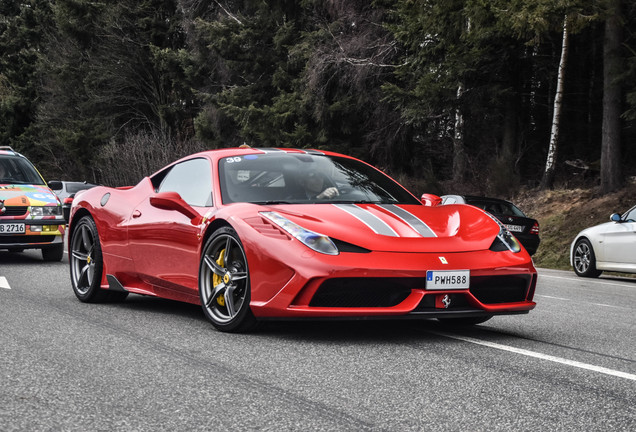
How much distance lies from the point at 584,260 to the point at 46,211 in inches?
349

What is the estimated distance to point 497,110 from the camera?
27.1 metres

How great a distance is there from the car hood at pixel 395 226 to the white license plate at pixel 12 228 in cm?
791

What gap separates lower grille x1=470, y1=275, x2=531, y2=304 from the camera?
5.95 metres

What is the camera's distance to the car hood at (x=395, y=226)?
586cm

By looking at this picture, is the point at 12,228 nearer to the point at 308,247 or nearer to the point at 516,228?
the point at 308,247

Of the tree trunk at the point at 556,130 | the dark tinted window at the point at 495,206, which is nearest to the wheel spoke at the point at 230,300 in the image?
the dark tinted window at the point at 495,206

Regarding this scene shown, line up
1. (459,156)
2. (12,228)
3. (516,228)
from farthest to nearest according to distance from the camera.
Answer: (459,156), (516,228), (12,228)

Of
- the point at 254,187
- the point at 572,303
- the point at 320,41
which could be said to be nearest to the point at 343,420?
the point at 254,187

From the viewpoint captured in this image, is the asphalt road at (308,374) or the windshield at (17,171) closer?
the asphalt road at (308,374)

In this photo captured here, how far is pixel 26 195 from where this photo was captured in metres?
13.5

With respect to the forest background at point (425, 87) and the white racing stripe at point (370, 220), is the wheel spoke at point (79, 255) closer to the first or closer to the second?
the white racing stripe at point (370, 220)

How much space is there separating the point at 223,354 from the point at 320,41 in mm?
25773

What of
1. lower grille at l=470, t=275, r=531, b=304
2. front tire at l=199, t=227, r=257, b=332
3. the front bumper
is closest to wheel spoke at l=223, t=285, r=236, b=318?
front tire at l=199, t=227, r=257, b=332

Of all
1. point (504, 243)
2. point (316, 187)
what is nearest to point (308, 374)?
point (504, 243)
